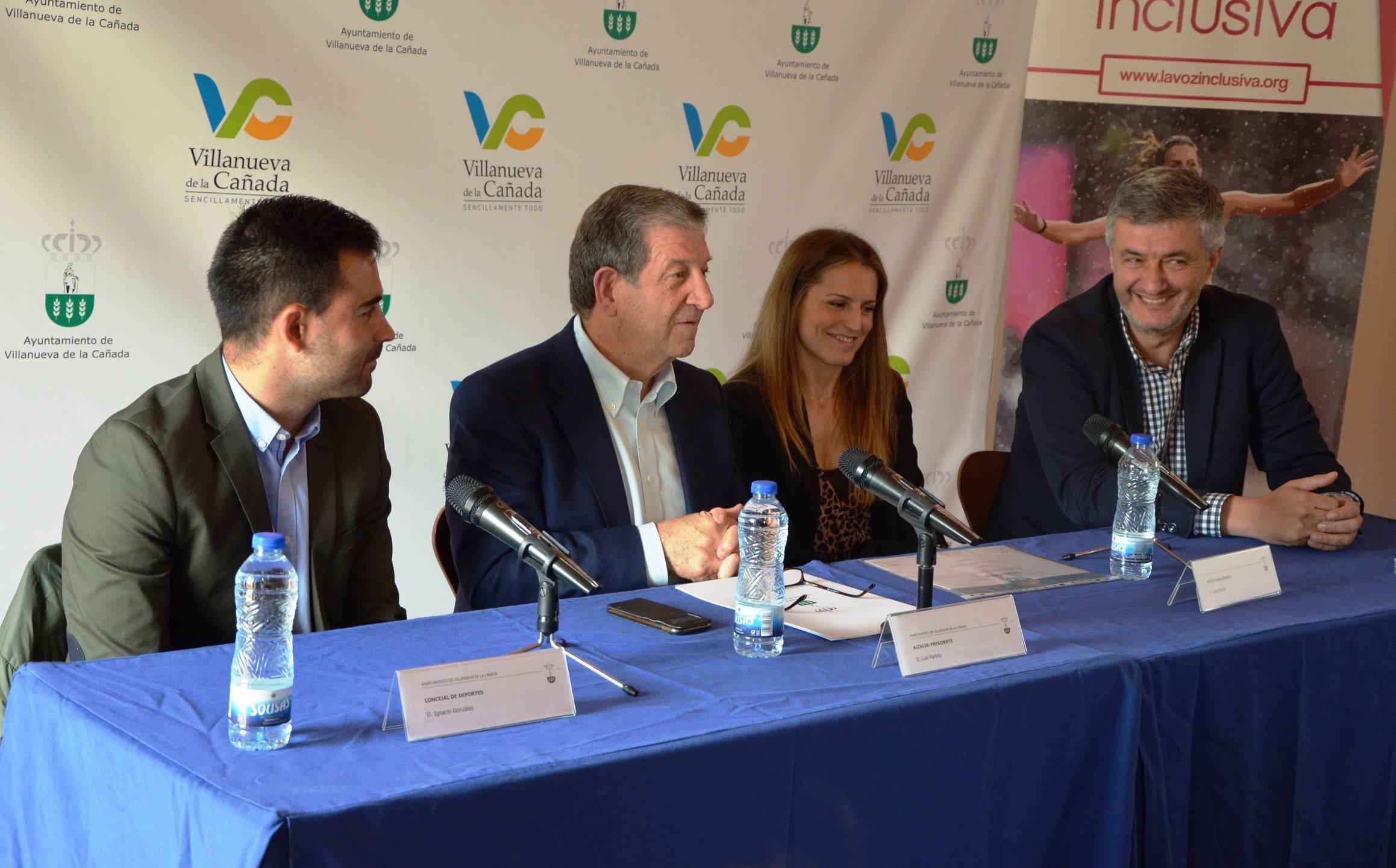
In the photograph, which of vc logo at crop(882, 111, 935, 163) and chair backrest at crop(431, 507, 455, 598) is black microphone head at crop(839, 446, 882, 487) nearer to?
chair backrest at crop(431, 507, 455, 598)

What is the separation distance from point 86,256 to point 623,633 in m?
2.43

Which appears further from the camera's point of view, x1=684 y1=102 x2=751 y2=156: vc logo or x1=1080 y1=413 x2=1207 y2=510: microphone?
x1=684 y1=102 x2=751 y2=156: vc logo

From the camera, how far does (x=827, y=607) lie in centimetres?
218

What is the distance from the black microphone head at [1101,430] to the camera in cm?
267

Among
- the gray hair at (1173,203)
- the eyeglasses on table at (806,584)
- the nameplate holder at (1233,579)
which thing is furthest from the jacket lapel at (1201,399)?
the eyeglasses on table at (806,584)

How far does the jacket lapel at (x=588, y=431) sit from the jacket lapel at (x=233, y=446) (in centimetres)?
69

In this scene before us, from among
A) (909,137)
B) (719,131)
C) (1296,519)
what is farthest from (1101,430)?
(909,137)

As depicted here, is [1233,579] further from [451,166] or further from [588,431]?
[451,166]

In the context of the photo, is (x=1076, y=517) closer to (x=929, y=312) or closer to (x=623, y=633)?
(x=623, y=633)

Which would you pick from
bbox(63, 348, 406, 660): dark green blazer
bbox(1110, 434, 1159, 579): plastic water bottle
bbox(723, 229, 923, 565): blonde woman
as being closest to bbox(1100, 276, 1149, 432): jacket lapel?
bbox(1110, 434, 1159, 579): plastic water bottle

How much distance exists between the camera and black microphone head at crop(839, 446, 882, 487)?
81.6 inches

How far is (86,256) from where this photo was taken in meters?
3.60

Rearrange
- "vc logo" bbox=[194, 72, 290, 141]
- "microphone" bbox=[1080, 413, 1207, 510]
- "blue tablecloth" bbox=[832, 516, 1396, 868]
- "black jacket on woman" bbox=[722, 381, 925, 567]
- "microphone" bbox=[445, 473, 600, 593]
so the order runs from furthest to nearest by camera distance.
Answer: "vc logo" bbox=[194, 72, 290, 141], "black jacket on woman" bbox=[722, 381, 925, 567], "microphone" bbox=[1080, 413, 1207, 510], "blue tablecloth" bbox=[832, 516, 1396, 868], "microphone" bbox=[445, 473, 600, 593]

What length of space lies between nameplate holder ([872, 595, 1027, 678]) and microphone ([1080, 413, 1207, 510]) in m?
0.77
